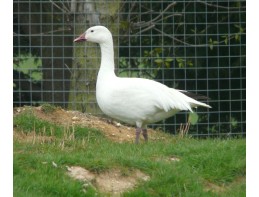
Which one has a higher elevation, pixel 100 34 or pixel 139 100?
pixel 100 34

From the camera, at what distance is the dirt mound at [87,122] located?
12125mm

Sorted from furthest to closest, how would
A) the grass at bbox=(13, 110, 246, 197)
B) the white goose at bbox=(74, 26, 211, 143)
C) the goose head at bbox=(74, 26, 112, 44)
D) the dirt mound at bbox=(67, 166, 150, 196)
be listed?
the goose head at bbox=(74, 26, 112, 44), the white goose at bbox=(74, 26, 211, 143), the dirt mound at bbox=(67, 166, 150, 196), the grass at bbox=(13, 110, 246, 197)

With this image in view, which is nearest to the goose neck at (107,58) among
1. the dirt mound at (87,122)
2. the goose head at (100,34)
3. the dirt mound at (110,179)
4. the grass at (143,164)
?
the goose head at (100,34)

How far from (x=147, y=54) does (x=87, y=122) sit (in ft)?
8.28

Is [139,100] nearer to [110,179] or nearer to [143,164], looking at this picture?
[143,164]

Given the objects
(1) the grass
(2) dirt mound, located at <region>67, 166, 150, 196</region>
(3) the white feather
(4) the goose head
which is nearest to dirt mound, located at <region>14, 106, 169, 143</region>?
(3) the white feather

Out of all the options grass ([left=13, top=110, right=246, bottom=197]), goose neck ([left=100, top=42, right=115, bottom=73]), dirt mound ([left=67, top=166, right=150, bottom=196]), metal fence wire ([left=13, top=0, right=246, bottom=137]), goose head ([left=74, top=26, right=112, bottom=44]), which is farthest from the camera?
metal fence wire ([left=13, top=0, right=246, bottom=137])

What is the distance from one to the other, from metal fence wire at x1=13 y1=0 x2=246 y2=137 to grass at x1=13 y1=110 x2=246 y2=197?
356cm

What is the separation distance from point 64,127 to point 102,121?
4.37ft

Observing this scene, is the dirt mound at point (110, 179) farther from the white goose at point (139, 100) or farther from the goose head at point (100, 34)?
the goose head at point (100, 34)

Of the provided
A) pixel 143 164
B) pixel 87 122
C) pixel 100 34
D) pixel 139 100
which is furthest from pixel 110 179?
pixel 87 122

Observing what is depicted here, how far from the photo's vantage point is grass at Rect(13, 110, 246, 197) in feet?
27.4

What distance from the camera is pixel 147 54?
14.6 m

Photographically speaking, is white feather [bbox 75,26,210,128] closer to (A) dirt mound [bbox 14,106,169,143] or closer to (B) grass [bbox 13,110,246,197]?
(B) grass [bbox 13,110,246,197]
